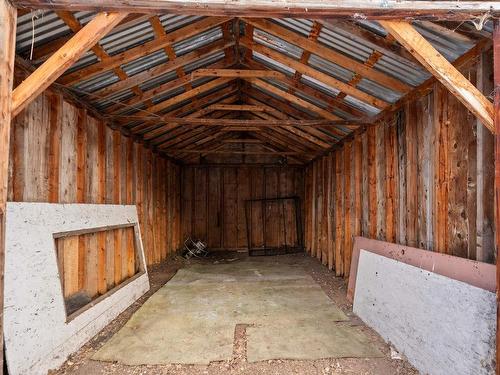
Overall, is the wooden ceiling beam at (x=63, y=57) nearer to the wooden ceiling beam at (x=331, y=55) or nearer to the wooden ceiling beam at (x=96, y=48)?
the wooden ceiling beam at (x=96, y=48)

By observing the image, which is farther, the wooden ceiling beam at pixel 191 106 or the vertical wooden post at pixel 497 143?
the wooden ceiling beam at pixel 191 106

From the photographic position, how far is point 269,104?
20.6 feet

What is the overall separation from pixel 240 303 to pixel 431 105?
3570 millimetres

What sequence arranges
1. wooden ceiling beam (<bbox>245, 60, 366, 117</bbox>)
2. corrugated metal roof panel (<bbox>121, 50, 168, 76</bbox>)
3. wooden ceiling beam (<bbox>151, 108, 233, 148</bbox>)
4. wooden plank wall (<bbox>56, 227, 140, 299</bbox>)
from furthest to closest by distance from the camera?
wooden ceiling beam (<bbox>151, 108, 233, 148</bbox>) → wooden ceiling beam (<bbox>245, 60, 366, 117</bbox>) → corrugated metal roof panel (<bbox>121, 50, 168, 76</bbox>) → wooden plank wall (<bbox>56, 227, 140, 299</bbox>)

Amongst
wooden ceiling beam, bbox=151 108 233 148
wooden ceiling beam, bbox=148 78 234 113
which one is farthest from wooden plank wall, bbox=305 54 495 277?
wooden ceiling beam, bbox=151 108 233 148

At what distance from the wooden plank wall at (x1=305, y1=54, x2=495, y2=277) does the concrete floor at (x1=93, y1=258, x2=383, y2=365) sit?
1320 millimetres

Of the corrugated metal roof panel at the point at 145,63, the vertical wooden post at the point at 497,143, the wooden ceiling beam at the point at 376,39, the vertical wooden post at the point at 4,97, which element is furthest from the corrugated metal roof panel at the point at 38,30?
the vertical wooden post at the point at 497,143

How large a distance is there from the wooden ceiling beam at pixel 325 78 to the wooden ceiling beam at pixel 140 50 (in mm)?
740

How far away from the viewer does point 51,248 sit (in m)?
3.02

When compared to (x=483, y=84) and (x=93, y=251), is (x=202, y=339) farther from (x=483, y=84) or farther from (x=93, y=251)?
(x=483, y=84)

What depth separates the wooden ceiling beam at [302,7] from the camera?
1.97 metres

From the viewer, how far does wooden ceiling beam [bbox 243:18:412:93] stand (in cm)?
351

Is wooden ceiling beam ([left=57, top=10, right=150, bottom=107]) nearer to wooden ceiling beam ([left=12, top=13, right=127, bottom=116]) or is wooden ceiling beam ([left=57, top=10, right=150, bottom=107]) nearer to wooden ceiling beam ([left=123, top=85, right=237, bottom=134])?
wooden ceiling beam ([left=12, top=13, right=127, bottom=116])

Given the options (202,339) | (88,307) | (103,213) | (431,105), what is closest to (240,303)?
(202,339)
